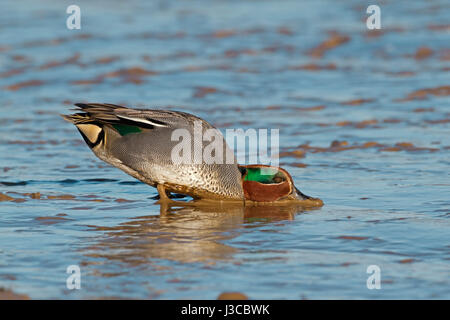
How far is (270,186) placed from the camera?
631cm

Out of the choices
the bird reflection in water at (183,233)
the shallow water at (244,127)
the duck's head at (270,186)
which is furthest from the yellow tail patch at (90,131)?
the duck's head at (270,186)

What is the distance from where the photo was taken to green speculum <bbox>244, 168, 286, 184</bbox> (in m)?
6.31

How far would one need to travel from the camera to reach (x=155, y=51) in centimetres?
1355

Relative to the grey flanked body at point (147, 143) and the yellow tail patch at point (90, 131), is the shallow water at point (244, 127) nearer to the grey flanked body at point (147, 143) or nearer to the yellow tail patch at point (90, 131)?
the grey flanked body at point (147, 143)

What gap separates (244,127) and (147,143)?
3.08 meters

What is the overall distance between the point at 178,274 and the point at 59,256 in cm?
79

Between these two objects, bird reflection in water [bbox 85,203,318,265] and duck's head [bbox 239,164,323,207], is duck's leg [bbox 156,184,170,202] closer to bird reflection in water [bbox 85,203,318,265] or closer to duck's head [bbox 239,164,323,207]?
bird reflection in water [bbox 85,203,318,265]

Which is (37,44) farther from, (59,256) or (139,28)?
(59,256)

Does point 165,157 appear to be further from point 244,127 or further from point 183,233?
point 244,127

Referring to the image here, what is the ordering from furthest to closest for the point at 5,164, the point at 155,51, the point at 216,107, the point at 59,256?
1. the point at 155,51
2. the point at 216,107
3. the point at 5,164
4. the point at 59,256

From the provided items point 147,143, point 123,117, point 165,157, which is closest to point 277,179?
point 165,157

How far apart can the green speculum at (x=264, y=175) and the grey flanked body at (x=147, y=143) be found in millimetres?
212

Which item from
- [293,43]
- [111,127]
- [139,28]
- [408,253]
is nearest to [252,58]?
[293,43]

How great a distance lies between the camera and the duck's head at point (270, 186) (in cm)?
625
